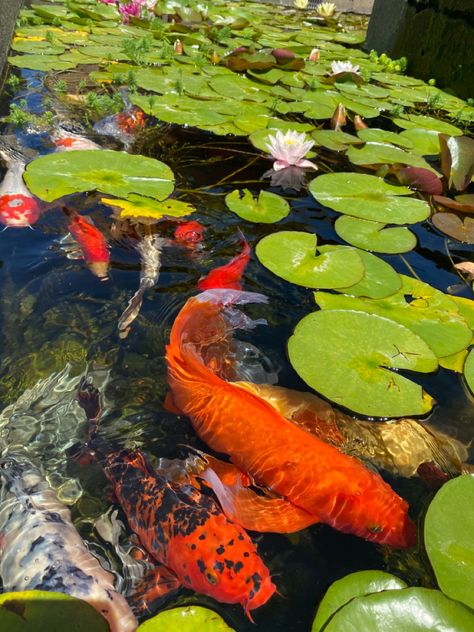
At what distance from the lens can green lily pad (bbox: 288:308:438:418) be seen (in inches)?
64.2

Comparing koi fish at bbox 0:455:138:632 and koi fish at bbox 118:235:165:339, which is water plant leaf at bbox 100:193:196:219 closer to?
koi fish at bbox 118:235:165:339

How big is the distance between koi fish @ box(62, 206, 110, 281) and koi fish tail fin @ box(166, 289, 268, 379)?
49cm

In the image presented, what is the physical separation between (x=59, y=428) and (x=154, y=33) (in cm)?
603

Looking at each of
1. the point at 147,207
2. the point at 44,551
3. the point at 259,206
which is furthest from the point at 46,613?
the point at 259,206

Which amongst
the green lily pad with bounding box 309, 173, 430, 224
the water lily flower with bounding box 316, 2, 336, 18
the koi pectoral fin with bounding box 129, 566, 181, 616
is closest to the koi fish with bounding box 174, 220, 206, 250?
the green lily pad with bounding box 309, 173, 430, 224

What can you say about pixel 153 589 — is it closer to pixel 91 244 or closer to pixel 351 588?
pixel 351 588

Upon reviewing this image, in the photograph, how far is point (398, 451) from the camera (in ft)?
5.17

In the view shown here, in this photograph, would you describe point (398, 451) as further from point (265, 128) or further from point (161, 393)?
point (265, 128)

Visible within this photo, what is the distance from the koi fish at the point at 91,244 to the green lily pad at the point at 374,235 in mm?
1173

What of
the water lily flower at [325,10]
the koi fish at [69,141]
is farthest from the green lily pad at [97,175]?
the water lily flower at [325,10]

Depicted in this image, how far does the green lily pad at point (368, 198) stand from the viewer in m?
2.64

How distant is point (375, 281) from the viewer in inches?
85.1

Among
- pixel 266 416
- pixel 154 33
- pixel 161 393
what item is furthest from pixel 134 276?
pixel 154 33

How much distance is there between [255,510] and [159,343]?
75cm
